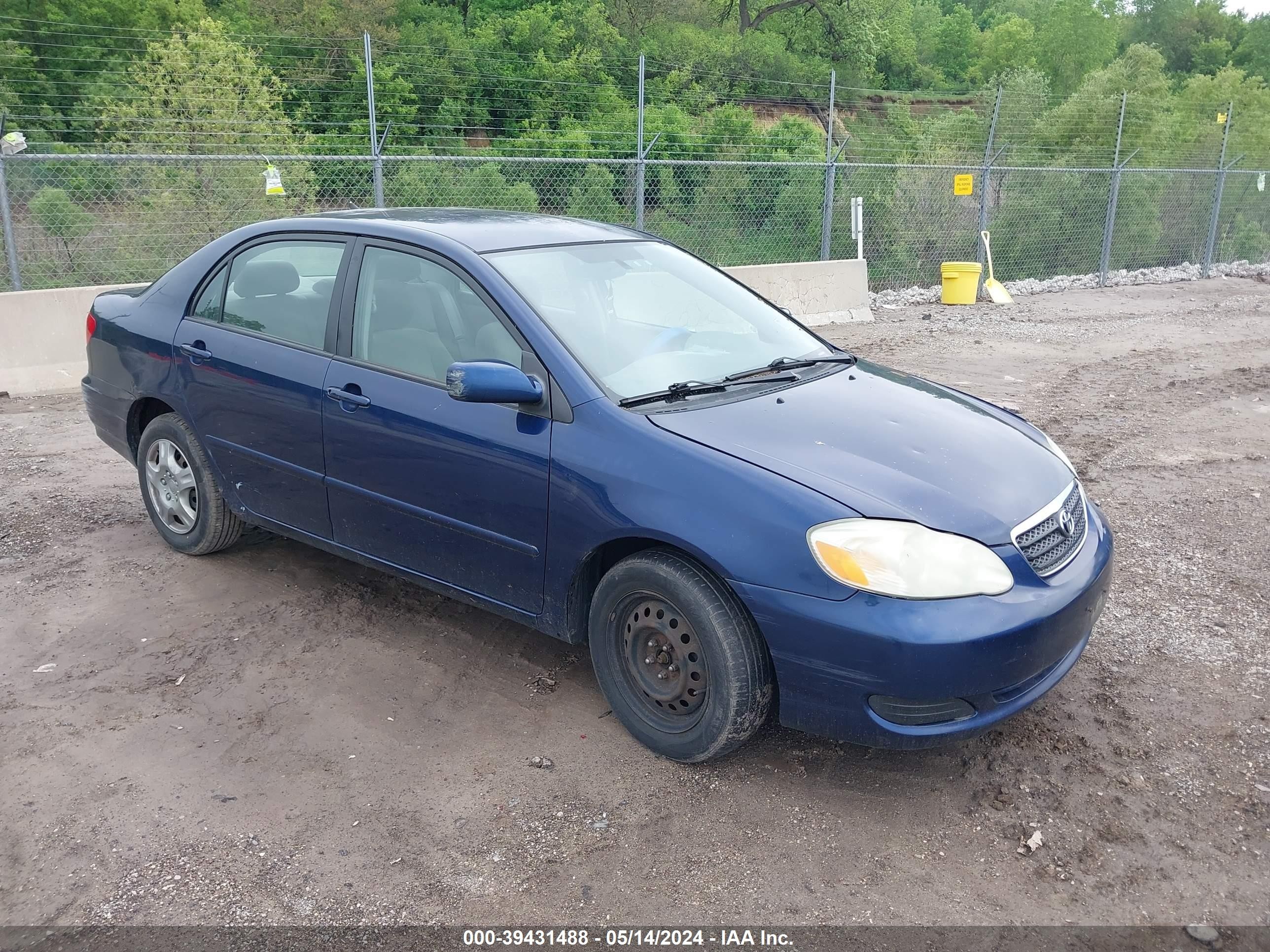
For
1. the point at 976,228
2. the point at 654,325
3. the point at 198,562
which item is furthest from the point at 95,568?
the point at 976,228

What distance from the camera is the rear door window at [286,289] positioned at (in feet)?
14.2

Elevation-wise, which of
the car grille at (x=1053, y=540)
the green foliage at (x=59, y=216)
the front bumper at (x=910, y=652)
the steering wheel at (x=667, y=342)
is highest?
the steering wheel at (x=667, y=342)

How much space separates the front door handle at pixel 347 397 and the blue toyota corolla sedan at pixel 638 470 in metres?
0.02

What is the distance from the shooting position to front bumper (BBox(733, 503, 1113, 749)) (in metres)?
2.95

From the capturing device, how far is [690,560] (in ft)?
10.7

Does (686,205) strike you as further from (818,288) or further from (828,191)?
(818,288)

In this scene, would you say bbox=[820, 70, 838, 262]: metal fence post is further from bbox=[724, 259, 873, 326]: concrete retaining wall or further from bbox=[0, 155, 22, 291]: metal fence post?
bbox=[0, 155, 22, 291]: metal fence post

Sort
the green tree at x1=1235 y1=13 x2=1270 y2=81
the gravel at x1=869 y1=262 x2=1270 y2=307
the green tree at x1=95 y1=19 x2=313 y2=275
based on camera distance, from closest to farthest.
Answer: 1. the green tree at x1=95 y1=19 x2=313 y2=275
2. the gravel at x1=869 y1=262 x2=1270 y2=307
3. the green tree at x1=1235 y1=13 x2=1270 y2=81

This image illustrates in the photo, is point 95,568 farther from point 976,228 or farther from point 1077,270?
point 1077,270

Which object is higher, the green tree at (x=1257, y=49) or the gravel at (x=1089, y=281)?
the green tree at (x=1257, y=49)

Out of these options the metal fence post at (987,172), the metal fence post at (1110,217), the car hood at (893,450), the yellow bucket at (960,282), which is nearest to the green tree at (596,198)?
the yellow bucket at (960,282)

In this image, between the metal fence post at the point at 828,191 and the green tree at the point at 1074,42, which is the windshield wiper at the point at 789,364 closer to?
the metal fence post at the point at 828,191

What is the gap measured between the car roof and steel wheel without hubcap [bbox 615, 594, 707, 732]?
156cm

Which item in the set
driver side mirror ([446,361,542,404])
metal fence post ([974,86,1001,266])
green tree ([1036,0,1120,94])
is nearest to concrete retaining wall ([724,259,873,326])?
metal fence post ([974,86,1001,266])
